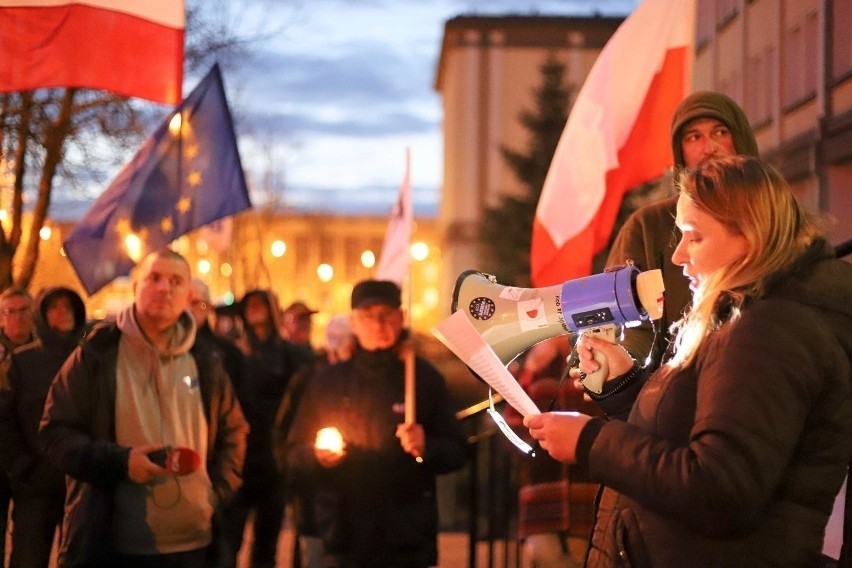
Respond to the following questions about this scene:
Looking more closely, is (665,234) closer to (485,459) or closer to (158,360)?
(158,360)

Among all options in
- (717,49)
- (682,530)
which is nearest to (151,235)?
(682,530)

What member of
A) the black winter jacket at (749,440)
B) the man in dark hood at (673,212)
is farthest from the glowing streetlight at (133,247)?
the black winter jacket at (749,440)

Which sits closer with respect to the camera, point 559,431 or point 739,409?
point 739,409

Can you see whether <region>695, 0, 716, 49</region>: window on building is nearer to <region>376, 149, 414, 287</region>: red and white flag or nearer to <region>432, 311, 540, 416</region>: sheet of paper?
<region>376, 149, 414, 287</region>: red and white flag

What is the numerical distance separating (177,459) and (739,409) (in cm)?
293

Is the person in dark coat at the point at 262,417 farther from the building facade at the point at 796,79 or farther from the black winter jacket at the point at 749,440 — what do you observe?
the black winter jacket at the point at 749,440

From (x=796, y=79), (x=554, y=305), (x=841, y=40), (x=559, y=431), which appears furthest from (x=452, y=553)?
(x=559, y=431)

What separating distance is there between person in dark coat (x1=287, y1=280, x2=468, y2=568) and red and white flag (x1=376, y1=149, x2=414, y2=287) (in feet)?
3.02

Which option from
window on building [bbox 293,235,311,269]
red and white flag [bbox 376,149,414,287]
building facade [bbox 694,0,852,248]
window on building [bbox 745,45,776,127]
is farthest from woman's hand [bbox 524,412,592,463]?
window on building [bbox 293,235,311,269]

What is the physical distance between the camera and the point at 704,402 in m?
2.73

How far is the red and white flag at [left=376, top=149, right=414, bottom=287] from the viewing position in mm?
7258

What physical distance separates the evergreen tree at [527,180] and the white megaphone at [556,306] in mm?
39163

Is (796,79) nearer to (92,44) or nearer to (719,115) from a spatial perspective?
(92,44)

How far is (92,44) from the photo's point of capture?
7430mm
